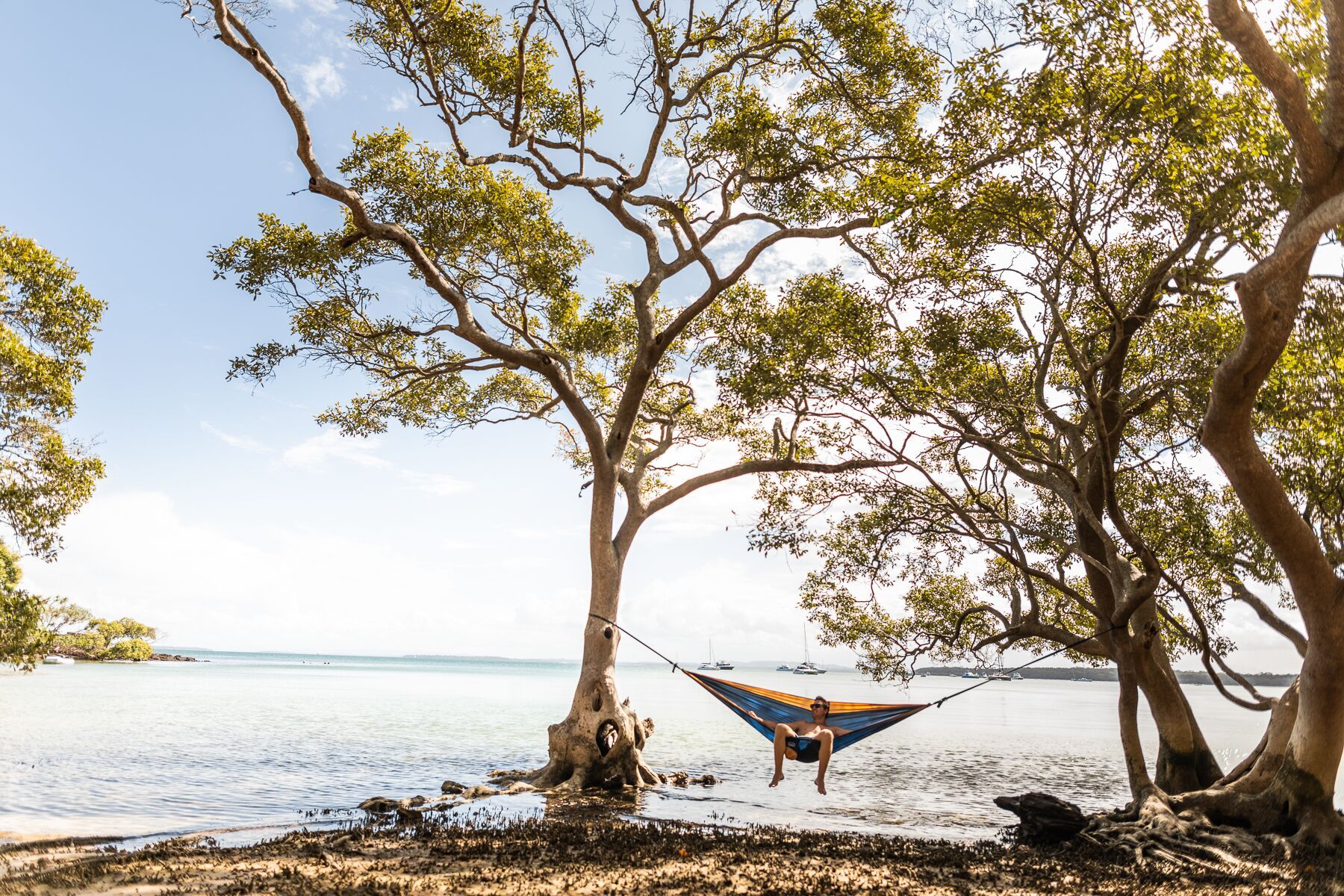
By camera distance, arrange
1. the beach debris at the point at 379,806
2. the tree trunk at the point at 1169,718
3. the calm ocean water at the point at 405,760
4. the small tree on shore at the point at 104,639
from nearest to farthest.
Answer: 1. the tree trunk at the point at 1169,718
2. the beach debris at the point at 379,806
3. the calm ocean water at the point at 405,760
4. the small tree on shore at the point at 104,639

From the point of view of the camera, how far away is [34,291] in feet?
33.3

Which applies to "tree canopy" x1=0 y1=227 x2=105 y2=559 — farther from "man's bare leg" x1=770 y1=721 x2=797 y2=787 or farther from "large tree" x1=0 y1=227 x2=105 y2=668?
"man's bare leg" x1=770 y1=721 x2=797 y2=787

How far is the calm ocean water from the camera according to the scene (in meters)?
9.30

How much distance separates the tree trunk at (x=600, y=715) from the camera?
10211 mm

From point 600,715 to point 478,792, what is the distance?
1687 millimetres

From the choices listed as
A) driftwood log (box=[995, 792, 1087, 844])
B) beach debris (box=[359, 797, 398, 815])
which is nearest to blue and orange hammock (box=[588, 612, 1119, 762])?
driftwood log (box=[995, 792, 1087, 844])

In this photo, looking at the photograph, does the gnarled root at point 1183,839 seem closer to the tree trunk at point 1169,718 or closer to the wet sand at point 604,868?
the wet sand at point 604,868

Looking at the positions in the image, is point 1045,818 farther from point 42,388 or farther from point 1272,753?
point 42,388

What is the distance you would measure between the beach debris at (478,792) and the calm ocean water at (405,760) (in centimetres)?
38

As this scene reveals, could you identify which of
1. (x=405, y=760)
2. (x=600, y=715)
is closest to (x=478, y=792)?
(x=600, y=715)

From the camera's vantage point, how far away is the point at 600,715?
1040 centimetres

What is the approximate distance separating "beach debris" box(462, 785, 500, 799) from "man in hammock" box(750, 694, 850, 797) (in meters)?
3.25

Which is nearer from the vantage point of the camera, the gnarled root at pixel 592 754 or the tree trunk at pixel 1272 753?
the tree trunk at pixel 1272 753

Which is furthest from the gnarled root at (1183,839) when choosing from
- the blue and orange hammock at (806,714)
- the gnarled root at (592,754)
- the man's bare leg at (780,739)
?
the gnarled root at (592,754)
